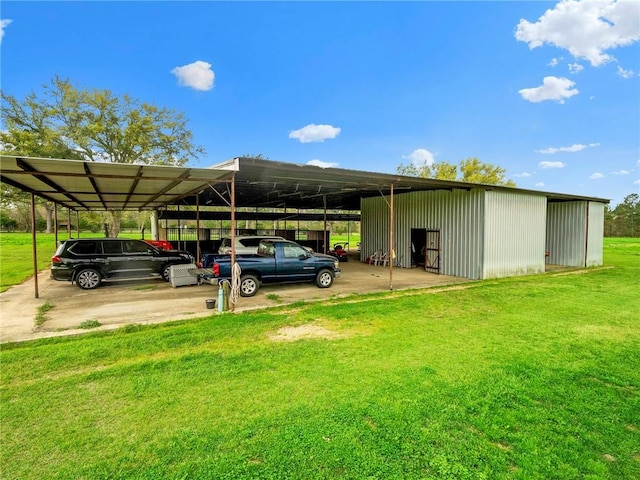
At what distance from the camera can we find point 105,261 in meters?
10.0

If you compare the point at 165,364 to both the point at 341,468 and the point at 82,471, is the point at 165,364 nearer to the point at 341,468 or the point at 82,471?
the point at 82,471

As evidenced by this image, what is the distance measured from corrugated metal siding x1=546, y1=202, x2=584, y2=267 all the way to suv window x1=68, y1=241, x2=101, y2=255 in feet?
68.5

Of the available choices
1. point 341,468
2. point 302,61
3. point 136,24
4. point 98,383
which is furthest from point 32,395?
point 302,61

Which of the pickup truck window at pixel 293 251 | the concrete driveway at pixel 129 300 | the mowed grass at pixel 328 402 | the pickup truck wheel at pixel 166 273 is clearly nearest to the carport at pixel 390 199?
the concrete driveway at pixel 129 300

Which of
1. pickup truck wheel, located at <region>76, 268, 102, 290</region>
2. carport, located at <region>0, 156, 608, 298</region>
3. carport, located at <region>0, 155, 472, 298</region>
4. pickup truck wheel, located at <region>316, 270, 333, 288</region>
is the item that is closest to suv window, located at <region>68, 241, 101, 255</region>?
pickup truck wheel, located at <region>76, 268, 102, 290</region>

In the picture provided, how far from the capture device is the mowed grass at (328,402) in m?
2.54

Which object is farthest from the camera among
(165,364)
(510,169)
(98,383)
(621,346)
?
(510,169)

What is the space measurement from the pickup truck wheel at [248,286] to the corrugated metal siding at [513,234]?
27.9 ft

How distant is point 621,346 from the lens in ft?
16.8

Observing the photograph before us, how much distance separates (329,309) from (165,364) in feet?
12.5

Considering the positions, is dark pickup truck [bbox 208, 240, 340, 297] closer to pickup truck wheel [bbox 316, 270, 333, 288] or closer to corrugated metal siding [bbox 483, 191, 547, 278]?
pickup truck wheel [bbox 316, 270, 333, 288]

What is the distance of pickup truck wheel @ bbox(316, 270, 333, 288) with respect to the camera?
33.4ft

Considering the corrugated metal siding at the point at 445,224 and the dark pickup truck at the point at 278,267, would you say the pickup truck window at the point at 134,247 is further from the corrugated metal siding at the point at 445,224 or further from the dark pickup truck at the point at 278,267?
the corrugated metal siding at the point at 445,224

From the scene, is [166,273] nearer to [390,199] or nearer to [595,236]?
[390,199]
